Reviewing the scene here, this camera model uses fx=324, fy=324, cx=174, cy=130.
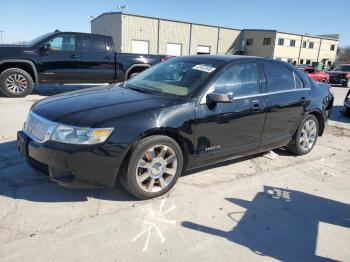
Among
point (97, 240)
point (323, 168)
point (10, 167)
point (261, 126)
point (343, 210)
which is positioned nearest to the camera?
point (97, 240)

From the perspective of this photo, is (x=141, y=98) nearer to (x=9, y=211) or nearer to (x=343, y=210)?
(x=9, y=211)

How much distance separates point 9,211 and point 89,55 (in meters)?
7.43

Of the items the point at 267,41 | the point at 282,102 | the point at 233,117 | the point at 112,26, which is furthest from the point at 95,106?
the point at 267,41

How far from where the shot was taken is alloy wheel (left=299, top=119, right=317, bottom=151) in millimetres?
5316

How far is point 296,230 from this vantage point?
3156 mm

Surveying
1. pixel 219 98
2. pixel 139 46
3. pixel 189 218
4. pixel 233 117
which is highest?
pixel 139 46

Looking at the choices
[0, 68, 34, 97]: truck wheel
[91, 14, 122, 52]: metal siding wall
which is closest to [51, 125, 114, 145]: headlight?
[0, 68, 34, 97]: truck wheel

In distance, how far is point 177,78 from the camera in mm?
4168

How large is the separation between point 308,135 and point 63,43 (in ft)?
24.0

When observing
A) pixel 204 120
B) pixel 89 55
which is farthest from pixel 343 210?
pixel 89 55

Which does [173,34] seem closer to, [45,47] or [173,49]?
[173,49]

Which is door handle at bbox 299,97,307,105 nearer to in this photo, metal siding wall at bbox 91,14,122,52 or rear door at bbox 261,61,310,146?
rear door at bbox 261,61,310,146

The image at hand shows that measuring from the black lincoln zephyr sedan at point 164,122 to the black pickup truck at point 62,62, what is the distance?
5.63 m

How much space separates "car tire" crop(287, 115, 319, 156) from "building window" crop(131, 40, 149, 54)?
37408 millimetres
